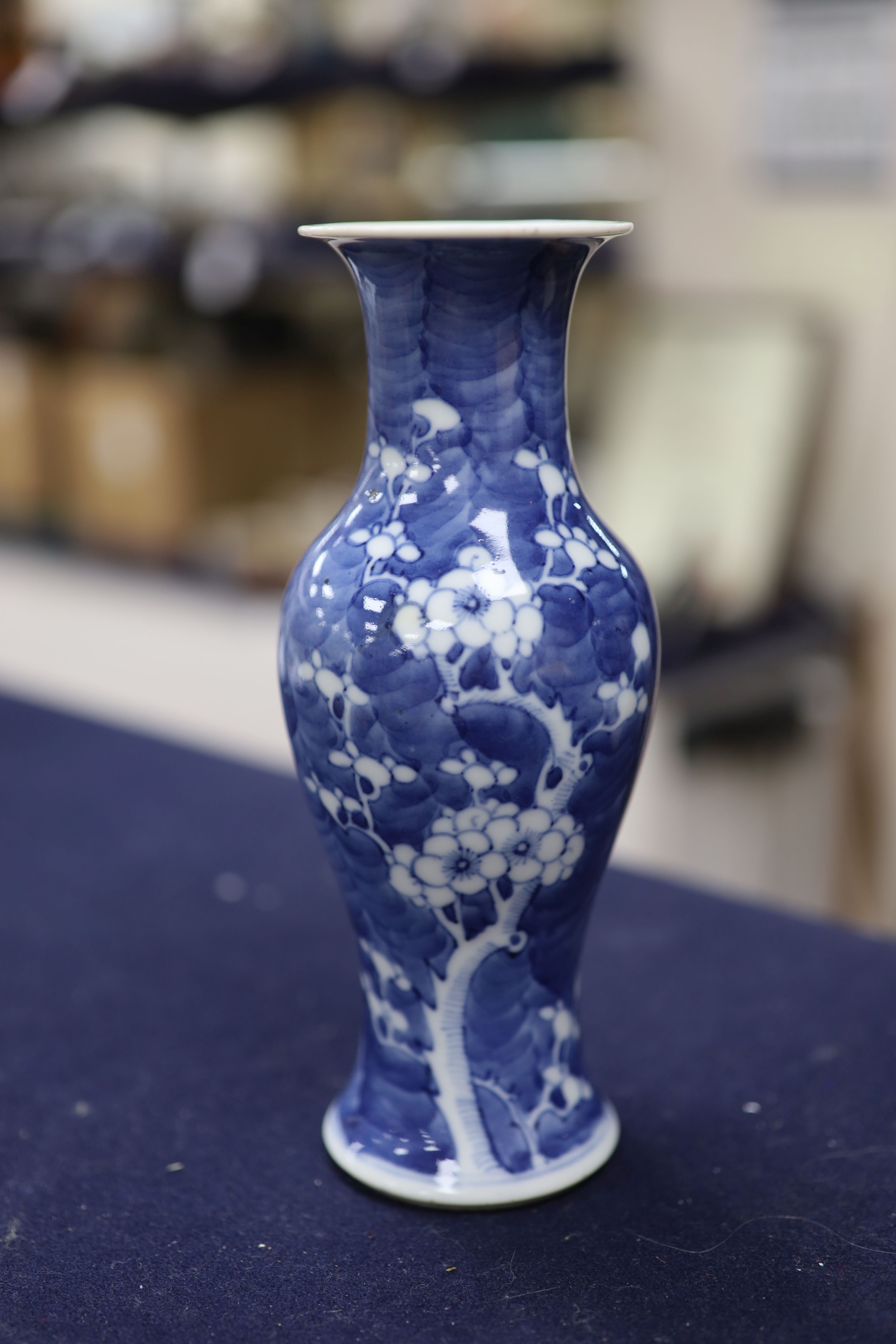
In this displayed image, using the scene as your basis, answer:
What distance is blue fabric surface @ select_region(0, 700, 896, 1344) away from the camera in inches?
23.6

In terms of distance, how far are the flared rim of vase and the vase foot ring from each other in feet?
1.39

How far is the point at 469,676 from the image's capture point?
0.60 meters

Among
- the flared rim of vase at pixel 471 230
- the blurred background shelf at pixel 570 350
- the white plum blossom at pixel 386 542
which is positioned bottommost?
the blurred background shelf at pixel 570 350

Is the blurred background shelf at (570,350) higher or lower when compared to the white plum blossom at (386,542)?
lower

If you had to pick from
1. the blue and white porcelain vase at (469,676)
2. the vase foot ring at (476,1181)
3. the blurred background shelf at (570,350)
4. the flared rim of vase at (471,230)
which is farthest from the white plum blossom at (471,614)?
the blurred background shelf at (570,350)

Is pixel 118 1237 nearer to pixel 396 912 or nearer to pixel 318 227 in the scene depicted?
pixel 396 912

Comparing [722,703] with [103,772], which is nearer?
[103,772]

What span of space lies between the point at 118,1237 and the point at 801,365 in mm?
1300

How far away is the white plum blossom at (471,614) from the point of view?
1.97ft

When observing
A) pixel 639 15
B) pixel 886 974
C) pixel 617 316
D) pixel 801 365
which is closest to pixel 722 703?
pixel 801 365

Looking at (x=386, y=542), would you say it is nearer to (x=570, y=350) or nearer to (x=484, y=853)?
(x=484, y=853)

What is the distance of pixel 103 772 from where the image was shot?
1238 mm

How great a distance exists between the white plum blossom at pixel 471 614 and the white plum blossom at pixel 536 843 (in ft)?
0.24

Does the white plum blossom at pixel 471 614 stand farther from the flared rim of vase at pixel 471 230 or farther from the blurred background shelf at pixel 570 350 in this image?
the blurred background shelf at pixel 570 350
